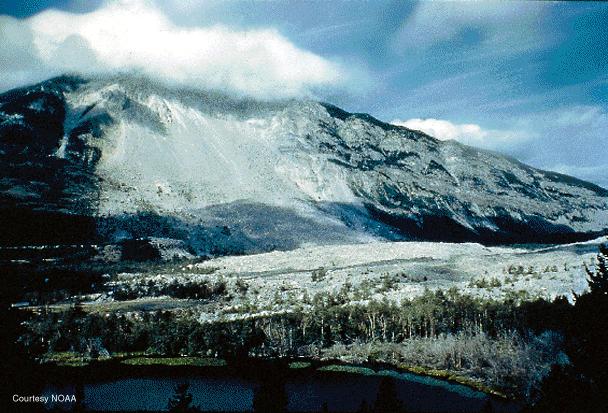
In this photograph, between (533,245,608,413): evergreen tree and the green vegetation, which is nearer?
(533,245,608,413): evergreen tree

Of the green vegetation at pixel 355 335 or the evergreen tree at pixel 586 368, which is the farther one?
the green vegetation at pixel 355 335

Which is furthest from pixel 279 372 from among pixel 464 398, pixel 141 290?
pixel 141 290

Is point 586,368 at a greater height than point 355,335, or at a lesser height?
greater

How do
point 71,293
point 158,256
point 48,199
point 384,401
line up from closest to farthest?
point 384,401
point 71,293
point 158,256
point 48,199

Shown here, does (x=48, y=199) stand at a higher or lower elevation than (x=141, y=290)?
higher

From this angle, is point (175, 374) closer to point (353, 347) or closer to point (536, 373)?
point (353, 347)

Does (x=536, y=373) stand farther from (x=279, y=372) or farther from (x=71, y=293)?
(x=71, y=293)

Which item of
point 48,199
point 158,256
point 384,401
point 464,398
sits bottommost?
point 464,398

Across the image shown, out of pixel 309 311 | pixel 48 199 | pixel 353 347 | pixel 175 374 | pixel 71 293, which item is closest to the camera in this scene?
pixel 175 374

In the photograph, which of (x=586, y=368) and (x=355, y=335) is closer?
(x=586, y=368)

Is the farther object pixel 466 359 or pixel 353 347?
pixel 353 347
